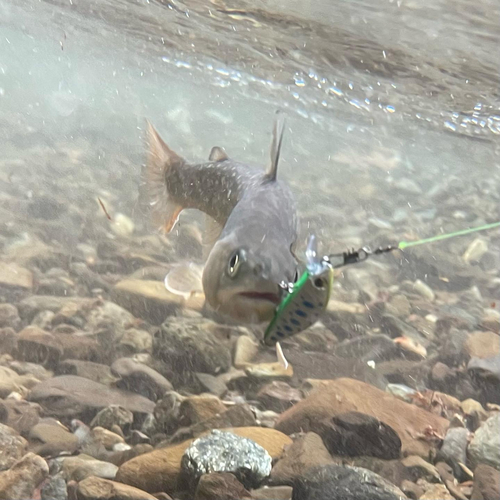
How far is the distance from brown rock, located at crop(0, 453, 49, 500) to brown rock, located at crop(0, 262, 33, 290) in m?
3.26

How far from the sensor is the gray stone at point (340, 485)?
2.75m

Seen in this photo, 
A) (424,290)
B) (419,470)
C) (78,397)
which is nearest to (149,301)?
(78,397)

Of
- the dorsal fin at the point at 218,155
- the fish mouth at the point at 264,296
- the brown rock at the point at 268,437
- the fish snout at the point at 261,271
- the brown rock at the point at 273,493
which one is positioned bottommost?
the brown rock at the point at 268,437

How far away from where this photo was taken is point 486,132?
1828 centimetres

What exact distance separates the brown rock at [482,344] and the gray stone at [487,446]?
6.62 feet

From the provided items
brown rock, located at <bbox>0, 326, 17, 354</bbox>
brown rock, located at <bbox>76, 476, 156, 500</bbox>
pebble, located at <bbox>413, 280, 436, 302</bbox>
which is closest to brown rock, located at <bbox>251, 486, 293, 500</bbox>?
brown rock, located at <bbox>76, 476, 156, 500</bbox>

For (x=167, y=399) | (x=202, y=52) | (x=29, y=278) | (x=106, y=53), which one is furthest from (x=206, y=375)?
(x=106, y=53)

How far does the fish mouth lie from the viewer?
7.35ft

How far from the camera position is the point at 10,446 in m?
2.91

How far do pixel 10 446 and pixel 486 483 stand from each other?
298cm

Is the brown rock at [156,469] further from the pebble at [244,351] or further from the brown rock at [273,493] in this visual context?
the pebble at [244,351]

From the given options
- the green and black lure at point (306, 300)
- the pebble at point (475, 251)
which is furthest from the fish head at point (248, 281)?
the pebble at point (475, 251)

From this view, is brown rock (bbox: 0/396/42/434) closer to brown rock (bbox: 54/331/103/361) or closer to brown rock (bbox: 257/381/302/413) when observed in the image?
brown rock (bbox: 54/331/103/361)

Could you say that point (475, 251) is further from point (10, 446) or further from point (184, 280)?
point (10, 446)
